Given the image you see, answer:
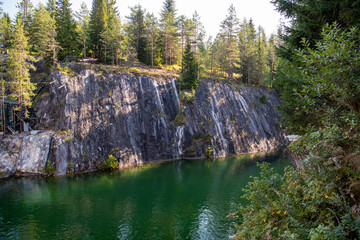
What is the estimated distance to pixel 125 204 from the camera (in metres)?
18.5

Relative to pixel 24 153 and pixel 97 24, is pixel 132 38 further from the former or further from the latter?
pixel 24 153

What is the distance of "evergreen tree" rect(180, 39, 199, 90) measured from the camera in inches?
1509

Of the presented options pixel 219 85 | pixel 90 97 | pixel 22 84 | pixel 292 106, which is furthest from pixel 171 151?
pixel 292 106

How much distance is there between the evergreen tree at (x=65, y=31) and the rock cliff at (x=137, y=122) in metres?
9.53

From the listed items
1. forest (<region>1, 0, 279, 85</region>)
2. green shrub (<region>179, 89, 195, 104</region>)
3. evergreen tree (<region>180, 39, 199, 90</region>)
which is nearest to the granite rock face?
forest (<region>1, 0, 279, 85</region>)

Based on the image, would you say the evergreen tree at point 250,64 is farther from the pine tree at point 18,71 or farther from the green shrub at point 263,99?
the pine tree at point 18,71

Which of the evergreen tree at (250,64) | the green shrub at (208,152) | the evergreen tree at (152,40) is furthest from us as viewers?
the evergreen tree at (250,64)

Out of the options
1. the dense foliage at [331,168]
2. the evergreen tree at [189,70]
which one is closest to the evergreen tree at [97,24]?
the evergreen tree at [189,70]

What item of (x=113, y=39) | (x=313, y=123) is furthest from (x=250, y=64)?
(x=313, y=123)

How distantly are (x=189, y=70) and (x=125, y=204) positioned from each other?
2654 centimetres

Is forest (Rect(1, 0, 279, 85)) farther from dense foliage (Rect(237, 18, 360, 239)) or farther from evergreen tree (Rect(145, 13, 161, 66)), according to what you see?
dense foliage (Rect(237, 18, 360, 239))

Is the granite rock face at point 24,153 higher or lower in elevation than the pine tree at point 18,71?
lower

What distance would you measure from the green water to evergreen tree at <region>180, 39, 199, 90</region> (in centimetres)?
1693

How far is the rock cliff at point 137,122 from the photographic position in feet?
91.2
